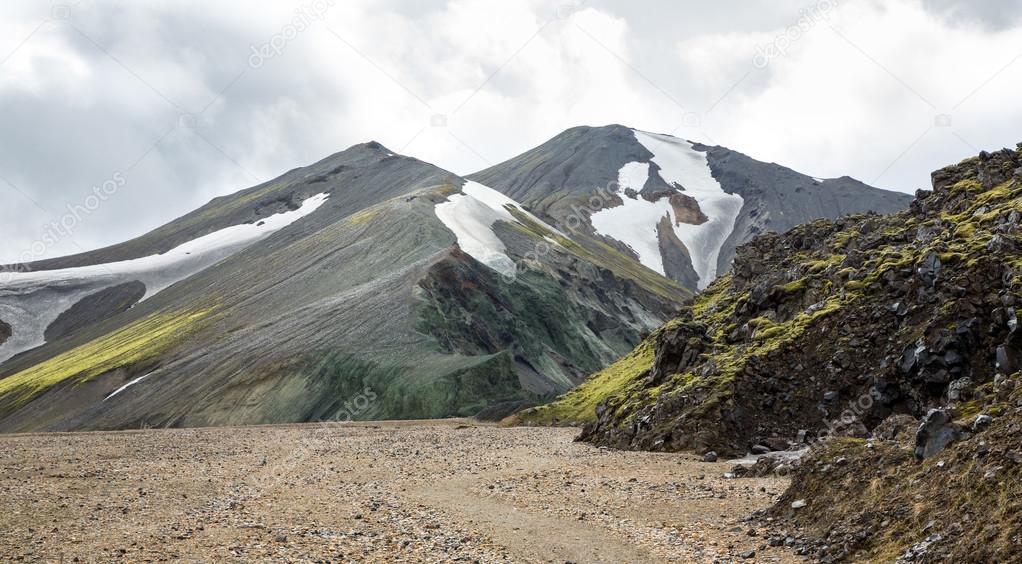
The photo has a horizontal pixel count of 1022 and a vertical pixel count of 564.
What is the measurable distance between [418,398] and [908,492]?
5584cm

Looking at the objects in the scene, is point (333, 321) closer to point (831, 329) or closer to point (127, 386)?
point (127, 386)

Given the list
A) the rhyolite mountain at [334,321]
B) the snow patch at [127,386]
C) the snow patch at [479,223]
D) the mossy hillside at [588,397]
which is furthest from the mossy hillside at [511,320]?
the snow patch at [127,386]

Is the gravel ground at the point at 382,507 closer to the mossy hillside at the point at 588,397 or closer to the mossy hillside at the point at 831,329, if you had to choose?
the mossy hillside at the point at 831,329

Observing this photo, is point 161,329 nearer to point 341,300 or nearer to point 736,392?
point 341,300

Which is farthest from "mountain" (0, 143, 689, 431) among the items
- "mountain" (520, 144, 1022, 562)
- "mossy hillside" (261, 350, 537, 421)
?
"mountain" (520, 144, 1022, 562)

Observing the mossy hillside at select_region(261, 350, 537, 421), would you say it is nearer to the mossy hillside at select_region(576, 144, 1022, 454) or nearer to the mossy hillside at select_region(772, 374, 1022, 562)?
the mossy hillside at select_region(576, 144, 1022, 454)

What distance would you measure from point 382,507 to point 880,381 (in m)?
18.5

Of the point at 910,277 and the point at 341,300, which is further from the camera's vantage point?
the point at 341,300

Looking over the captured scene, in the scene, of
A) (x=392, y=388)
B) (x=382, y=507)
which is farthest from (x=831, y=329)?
(x=392, y=388)

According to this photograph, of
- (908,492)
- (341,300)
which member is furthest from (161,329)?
(908,492)

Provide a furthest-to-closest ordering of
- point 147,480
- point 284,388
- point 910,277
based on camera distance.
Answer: point 284,388 → point 910,277 → point 147,480

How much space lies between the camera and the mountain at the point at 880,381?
13828 mm

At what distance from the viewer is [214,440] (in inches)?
1734

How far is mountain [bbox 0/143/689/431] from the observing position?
7238 centimetres
